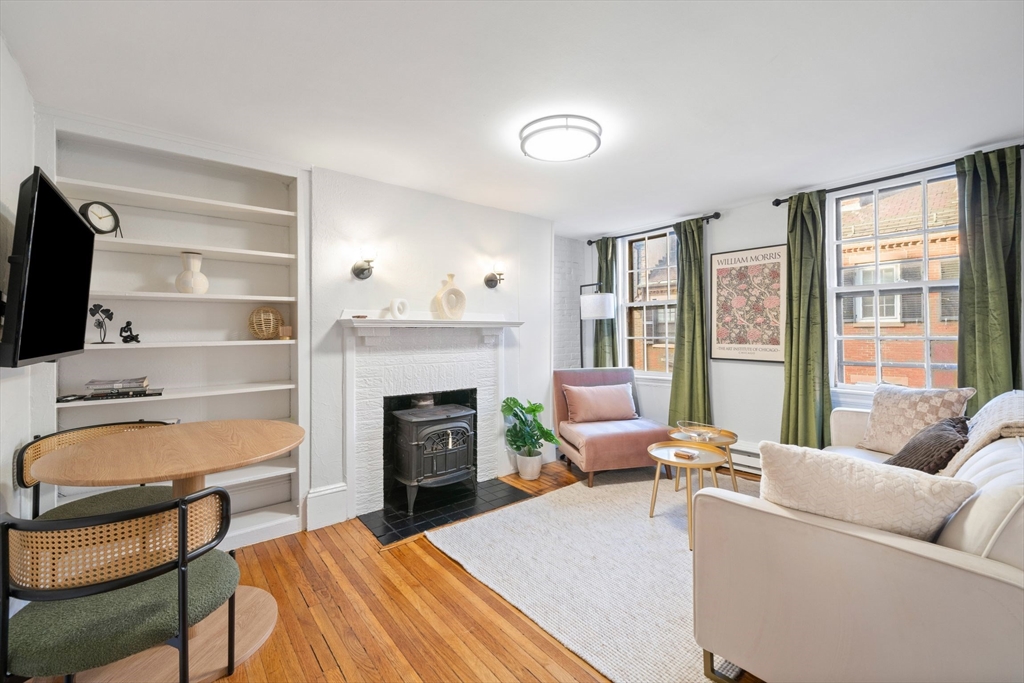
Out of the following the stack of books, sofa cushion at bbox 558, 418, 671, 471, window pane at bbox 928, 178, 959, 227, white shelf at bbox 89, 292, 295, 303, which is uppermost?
window pane at bbox 928, 178, 959, 227

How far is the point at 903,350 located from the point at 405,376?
3.72 meters

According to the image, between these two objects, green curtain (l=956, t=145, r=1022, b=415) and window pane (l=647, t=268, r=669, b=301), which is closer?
green curtain (l=956, t=145, r=1022, b=415)

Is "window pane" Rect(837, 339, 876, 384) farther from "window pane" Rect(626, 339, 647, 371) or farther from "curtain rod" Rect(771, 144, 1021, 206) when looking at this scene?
"window pane" Rect(626, 339, 647, 371)

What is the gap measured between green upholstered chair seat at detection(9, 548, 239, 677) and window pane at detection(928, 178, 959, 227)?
15.0 ft

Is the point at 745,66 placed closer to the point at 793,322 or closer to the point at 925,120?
the point at 925,120

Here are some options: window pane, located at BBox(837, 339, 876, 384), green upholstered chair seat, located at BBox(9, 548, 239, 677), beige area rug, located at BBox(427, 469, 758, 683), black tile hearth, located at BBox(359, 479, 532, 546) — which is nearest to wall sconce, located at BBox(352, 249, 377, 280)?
black tile hearth, located at BBox(359, 479, 532, 546)

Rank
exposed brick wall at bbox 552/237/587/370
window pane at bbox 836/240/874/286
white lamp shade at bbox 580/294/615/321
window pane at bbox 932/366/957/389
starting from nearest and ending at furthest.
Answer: window pane at bbox 932/366/957/389 < window pane at bbox 836/240/874/286 < white lamp shade at bbox 580/294/615/321 < exposed brick wall at bbox 552/237/587/370

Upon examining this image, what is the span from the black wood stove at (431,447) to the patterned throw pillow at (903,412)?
9.02 ft

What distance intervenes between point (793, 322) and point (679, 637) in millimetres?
2722

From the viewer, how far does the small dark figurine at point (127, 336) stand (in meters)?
2.46

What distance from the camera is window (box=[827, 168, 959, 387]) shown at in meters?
3.00

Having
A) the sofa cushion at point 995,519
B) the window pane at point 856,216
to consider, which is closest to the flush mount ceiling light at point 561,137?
the sofa cushion at point 995,519

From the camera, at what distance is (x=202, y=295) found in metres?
2.54

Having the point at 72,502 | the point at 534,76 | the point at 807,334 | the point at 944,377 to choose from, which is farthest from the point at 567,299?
the point at 72,502
